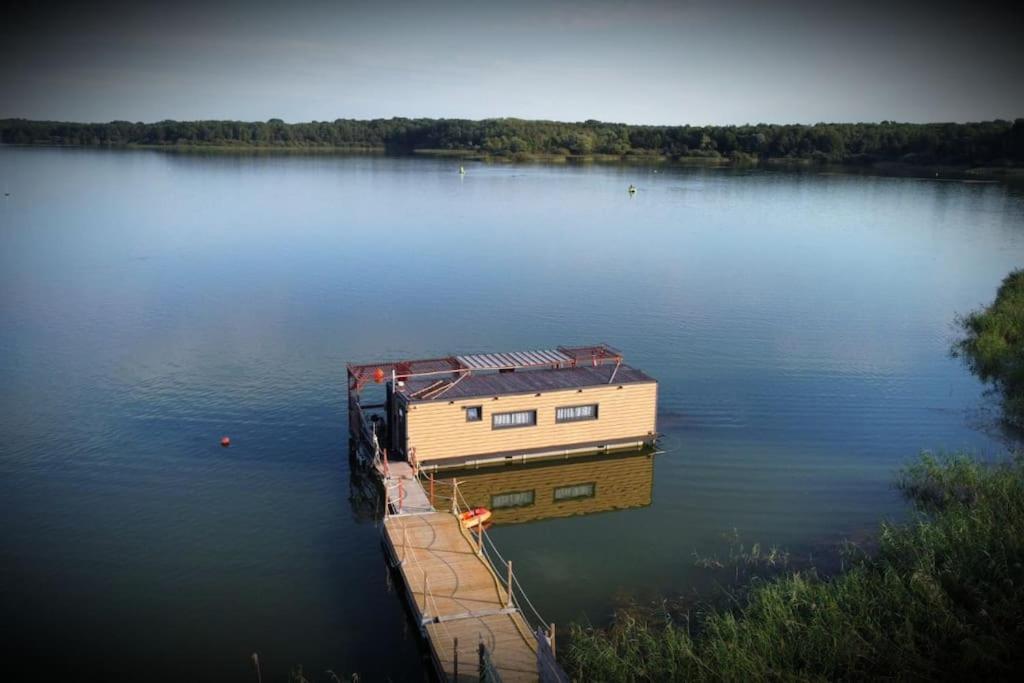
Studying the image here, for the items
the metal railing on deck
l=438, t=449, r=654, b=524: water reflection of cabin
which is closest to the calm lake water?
l=438, t=449, r=654, b=524: water reflection of cabin

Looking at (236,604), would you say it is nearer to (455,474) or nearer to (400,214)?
(455,474)

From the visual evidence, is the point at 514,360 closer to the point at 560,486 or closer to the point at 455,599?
the point at 560,486

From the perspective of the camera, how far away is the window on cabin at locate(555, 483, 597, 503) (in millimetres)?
33281

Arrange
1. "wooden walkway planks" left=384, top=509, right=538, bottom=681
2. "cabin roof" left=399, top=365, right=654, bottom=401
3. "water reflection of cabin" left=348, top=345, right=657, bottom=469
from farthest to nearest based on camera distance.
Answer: "cabin roof" left=399, top=365, right=654, bottom=401 → "water reflection of cabin" left=348, top=345, right=657, bottom=469 → "wooden walkway planks" left=384, top=509, right=538, bottom=681

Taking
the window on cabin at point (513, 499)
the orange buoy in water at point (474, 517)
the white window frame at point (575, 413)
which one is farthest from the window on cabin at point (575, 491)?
the orange buoy in water at point (474, 517)

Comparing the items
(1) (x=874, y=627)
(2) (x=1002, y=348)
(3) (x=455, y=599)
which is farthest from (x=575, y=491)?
(2) (x=1002, y=348)

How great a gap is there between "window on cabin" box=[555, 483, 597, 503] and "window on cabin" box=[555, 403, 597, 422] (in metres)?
2.81

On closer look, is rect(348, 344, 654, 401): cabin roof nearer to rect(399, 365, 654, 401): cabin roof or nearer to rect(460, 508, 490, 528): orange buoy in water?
rect(399, 365, 654, 401): cabin roof

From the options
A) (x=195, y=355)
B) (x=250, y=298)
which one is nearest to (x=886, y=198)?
(x=250, y=298)

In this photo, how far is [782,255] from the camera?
86000mm

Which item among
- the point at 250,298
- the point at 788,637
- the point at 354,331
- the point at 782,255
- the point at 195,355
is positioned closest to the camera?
the point at 788,637

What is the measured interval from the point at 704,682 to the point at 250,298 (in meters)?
52.8

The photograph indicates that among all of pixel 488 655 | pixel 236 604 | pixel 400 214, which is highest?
pixel 400 214

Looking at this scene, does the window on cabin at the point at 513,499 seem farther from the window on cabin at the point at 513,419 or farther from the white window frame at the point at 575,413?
the white window frame at the point at 575,413
